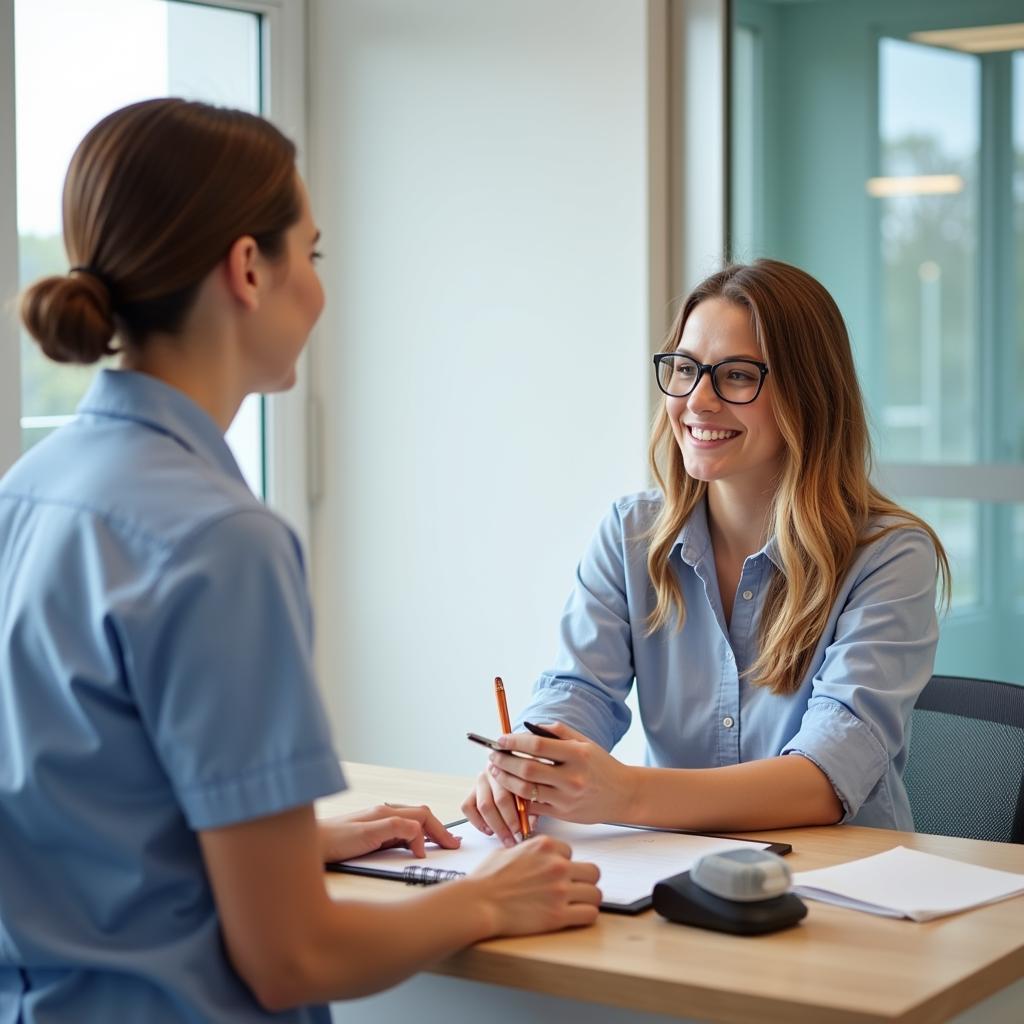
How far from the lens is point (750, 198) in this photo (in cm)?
326

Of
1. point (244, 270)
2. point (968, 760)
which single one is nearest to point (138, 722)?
point (244, 270)

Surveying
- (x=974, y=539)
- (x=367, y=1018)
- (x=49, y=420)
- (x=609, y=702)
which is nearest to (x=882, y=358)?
(x=974, y=539)

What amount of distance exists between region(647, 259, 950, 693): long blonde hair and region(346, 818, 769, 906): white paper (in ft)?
1.34

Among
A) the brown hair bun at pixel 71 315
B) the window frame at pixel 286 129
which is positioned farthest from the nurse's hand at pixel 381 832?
the window frame at pixel 286 129

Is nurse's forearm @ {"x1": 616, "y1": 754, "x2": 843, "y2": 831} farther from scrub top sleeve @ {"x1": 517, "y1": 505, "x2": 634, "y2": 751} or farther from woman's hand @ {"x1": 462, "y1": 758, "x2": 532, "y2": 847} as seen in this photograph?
scrub top sleeve @ {"x1": 517, "y1": 505, "x2": 634, "y2": 751}

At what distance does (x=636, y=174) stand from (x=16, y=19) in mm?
1307

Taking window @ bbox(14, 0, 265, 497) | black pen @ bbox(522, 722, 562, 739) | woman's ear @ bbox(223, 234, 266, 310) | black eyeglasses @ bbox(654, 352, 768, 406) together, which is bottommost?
black pen @ bbox(522, 722, 562, 739)

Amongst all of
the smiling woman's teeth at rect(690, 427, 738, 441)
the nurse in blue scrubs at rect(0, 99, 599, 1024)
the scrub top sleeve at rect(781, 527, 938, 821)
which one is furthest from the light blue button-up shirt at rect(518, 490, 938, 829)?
the nurse in blue scrubs at rect(0, 99, 599, 1024)

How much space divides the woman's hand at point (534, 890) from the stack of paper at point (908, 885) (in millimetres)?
246

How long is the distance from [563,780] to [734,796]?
221 mm

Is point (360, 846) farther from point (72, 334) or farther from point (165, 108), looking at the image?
point (165, 108)

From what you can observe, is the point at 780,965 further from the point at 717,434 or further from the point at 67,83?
the point at 67,83

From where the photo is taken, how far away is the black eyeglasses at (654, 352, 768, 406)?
2.21 m

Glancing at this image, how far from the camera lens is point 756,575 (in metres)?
2.21
